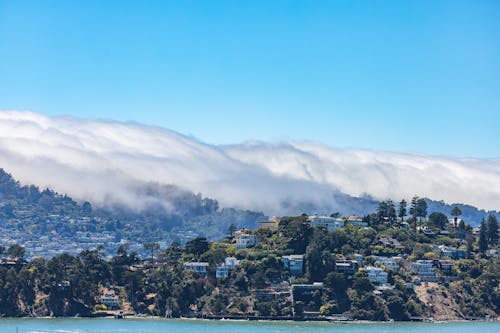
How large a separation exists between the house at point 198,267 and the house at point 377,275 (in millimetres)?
18877

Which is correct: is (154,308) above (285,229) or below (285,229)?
below

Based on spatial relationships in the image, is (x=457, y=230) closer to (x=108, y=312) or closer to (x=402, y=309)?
(x=402, y=309)

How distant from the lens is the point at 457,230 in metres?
141

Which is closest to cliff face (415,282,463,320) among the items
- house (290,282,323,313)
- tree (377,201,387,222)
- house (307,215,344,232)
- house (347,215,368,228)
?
house (290,282,323,313)

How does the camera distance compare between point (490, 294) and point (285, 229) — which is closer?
point (490, 294)

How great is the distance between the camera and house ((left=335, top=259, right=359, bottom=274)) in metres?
114

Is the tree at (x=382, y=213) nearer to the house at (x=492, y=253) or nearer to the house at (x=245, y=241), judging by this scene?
the house at (x=492, y=253)

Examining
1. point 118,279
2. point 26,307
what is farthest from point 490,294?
point 26,307

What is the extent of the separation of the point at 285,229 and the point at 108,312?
92.7ft

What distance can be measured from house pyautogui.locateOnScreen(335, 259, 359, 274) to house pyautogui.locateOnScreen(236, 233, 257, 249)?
15176 mm

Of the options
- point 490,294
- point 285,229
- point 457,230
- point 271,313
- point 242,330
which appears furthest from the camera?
point 457,230

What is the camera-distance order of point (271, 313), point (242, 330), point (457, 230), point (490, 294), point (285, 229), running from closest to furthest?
point (242, 330) < point (271, 313) < point (490, 294) < point (285, 229) < point (457, 230)

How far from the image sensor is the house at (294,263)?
115 meters

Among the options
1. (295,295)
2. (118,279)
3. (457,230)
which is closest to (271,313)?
(295,295)
